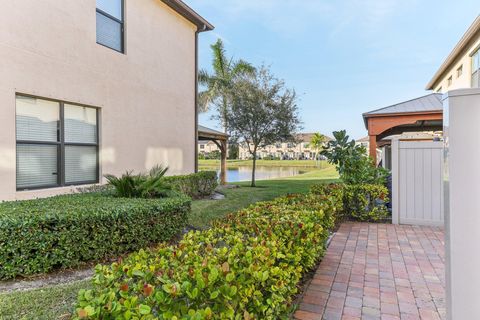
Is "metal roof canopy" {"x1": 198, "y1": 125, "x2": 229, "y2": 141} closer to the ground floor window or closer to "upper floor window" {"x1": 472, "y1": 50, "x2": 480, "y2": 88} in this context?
the ground floor window

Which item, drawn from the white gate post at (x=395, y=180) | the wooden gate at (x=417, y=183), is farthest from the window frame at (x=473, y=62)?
the white gate post at (x=395, y=180)

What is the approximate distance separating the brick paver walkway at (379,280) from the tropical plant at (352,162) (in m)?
2.04

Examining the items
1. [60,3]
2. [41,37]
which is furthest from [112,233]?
[60,3]

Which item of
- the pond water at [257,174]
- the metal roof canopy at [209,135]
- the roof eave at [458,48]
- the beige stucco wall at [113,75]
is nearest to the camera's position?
the beige stucco wall at [113,75]

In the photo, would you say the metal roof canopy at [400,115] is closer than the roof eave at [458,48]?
Yes

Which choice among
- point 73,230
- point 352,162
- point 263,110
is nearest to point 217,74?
point 263,110

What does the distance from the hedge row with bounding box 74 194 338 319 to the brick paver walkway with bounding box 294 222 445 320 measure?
57 cm

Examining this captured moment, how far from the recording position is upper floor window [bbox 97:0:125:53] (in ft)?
24.0

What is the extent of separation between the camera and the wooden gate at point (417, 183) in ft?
20.0

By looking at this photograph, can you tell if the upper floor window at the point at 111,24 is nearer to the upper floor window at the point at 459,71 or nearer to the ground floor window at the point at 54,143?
the ground floor window at the point at 54,143

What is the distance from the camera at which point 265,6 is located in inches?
563

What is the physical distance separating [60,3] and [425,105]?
392 inches

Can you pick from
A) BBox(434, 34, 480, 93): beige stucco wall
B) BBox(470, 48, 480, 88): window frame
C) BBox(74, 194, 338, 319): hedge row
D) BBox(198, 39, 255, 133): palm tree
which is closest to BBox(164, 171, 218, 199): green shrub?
BBox(74, 194, 338, 319): hedge row

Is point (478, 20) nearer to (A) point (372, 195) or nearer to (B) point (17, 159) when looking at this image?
(A) point (372, 195)
